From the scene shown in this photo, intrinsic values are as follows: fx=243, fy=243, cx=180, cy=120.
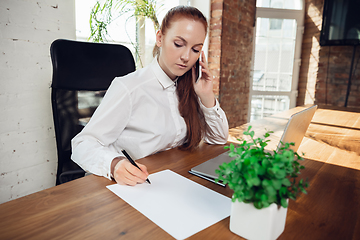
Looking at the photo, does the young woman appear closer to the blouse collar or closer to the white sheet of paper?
the blouse collar

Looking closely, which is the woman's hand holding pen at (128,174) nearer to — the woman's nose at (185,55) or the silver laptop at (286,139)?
the silver laptop at (286,139)

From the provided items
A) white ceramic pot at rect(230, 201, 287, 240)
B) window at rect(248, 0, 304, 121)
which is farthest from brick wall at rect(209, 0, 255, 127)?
white ceramic pot at rect(230, 201, 287, 240)

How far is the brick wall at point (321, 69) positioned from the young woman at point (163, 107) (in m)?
4.00

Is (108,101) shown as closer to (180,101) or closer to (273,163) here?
(180,101)

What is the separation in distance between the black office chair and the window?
3.25 m

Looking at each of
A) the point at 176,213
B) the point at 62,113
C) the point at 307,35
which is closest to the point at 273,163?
the point at 176,213

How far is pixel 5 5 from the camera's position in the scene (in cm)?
135

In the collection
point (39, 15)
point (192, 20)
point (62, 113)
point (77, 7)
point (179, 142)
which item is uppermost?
point (77, 7)

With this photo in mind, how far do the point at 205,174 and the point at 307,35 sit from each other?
15.1 feet

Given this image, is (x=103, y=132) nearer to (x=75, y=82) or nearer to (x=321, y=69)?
(x=75, y=82)

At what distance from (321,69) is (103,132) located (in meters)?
4.55

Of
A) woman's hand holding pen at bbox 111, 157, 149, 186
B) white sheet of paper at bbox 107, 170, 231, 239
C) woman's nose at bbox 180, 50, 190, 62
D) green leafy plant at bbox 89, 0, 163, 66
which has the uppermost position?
green leafy plant at bbox 89, 0, 163, 66

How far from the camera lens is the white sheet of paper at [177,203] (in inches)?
20.0

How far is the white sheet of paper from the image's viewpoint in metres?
0.51
